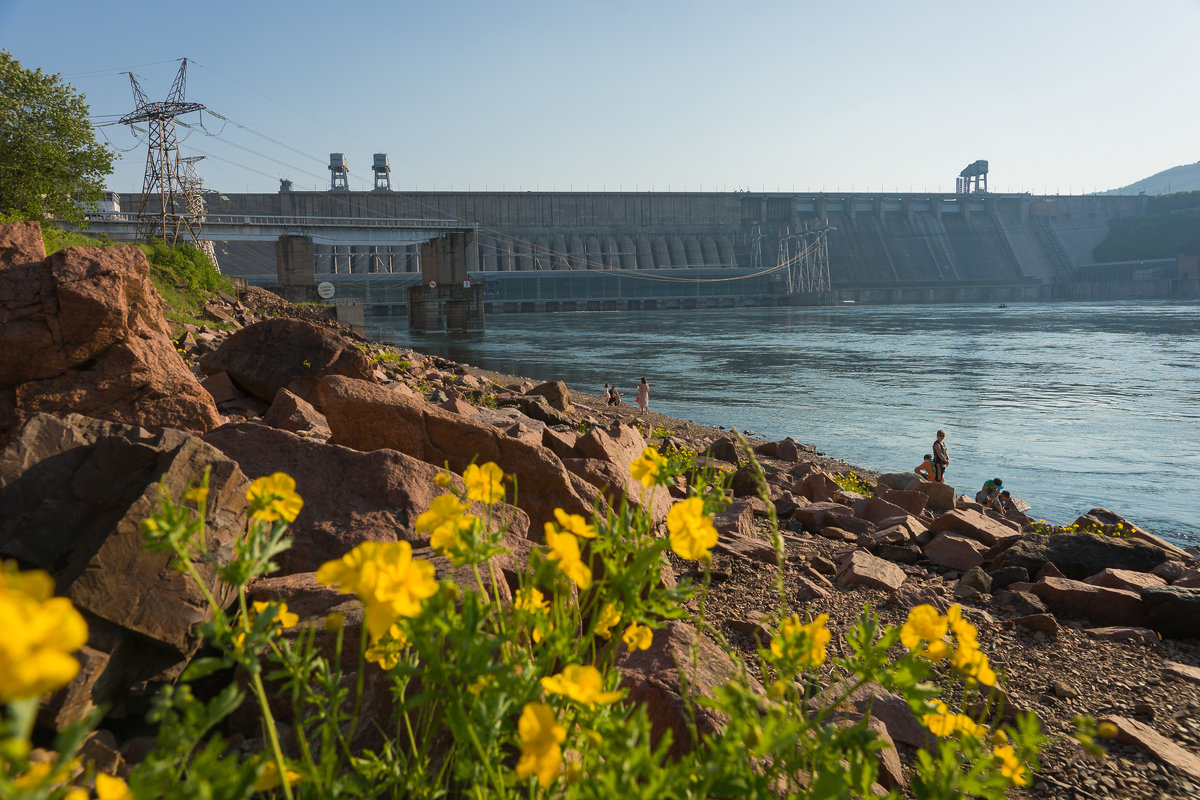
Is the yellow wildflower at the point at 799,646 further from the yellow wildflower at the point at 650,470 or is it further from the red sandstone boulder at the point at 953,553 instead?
the red sandstone boulder at the point at 953,553

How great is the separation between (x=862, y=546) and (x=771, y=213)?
113375 mm

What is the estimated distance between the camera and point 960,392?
26.3 meters

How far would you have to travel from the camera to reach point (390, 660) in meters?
1.80

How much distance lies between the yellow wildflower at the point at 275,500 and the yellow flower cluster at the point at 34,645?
2.73 ft

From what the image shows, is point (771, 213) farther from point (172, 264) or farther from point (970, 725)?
point (970, 725)

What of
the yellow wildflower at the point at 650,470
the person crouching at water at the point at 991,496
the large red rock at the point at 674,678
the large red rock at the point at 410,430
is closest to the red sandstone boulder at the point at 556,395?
the person crouching at water at the point at 991,496

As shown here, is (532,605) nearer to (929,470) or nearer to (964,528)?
(964,528)

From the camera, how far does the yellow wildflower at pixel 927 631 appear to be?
1.80 metres

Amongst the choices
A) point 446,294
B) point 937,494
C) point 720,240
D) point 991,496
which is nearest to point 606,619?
point 937,494

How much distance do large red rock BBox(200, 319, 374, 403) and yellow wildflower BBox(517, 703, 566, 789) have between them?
275 inches

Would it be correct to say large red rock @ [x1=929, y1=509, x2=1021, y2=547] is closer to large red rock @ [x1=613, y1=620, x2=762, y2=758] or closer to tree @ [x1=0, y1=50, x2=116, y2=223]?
large red rock @ [x1=613, y1=620, x2=762, y2=758]

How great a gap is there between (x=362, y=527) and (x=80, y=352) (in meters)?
2.90

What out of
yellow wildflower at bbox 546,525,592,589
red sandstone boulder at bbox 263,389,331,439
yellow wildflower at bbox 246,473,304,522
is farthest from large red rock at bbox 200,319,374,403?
yellow wildflower at bbox 546,525,592,589

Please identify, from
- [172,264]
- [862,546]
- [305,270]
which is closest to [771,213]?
[305,270]
